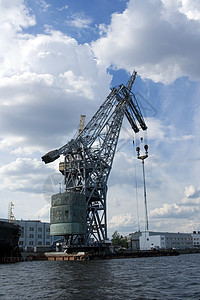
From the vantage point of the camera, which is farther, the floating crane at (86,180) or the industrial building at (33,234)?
the industrial building at (33,234)

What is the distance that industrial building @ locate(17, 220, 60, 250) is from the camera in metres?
143

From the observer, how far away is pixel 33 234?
483 ft

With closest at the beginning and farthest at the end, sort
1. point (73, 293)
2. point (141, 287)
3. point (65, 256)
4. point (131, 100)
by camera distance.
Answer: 1. point (73, 293)
2. point (141, 287)
3. point (65, 256)
4. point (131, 100)

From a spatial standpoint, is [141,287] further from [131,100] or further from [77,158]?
[131,100]

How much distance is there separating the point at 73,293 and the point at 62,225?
203 feet

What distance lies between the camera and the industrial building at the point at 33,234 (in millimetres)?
143375

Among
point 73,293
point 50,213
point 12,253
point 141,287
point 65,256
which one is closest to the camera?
point 73,293

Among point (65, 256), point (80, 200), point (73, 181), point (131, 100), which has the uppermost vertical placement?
point (131, 100)

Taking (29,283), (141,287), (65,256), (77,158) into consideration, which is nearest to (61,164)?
(77,158)

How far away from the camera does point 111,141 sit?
Answer: 10869 centimetres

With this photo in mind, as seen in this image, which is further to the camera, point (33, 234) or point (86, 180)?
point (33, 234)

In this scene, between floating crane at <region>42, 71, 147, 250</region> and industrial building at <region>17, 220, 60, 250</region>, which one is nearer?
floating crane at <region>42, 71, 147, 250</region>

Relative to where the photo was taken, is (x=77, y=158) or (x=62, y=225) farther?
(x=77, y=158)

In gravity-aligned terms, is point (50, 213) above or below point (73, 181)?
below
